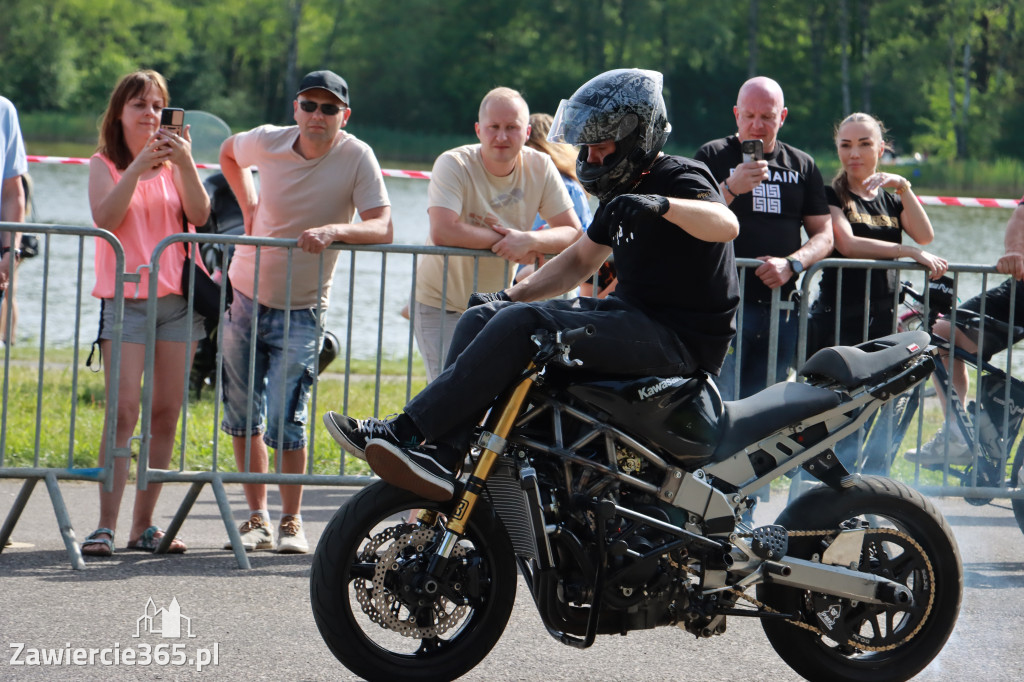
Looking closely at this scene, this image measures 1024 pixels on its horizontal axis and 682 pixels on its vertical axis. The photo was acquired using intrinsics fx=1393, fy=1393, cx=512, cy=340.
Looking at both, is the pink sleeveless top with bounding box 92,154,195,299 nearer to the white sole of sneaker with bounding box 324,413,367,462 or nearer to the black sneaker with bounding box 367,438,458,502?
the white sole of sneaker with bounding box 324,413,367,462

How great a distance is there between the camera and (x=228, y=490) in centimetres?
745

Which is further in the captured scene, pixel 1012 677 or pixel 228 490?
pixel 228 490

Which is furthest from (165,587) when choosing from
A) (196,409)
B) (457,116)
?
(457,116)

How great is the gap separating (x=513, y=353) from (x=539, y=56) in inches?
2767

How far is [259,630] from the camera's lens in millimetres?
4910

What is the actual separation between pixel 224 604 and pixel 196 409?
4.02 m

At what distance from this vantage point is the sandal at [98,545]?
5879 mm

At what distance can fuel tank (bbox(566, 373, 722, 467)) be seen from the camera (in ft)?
13.4

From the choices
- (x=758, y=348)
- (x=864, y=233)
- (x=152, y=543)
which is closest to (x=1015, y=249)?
(x=864, y=233)

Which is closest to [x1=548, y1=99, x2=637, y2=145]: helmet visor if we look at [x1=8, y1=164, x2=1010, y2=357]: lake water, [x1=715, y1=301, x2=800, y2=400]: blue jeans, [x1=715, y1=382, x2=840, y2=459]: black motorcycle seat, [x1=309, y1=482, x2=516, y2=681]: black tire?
[x1=715, y1=382, x2=840, y2=459]: black motorcycle seat

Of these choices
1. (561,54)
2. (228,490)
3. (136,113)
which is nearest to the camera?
(136,113)

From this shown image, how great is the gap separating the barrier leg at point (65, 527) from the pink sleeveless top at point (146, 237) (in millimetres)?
829

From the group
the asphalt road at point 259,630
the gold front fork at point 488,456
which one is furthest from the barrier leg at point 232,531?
the gold front fork at point 488,456

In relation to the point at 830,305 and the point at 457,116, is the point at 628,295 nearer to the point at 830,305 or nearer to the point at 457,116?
the point at 830,305
